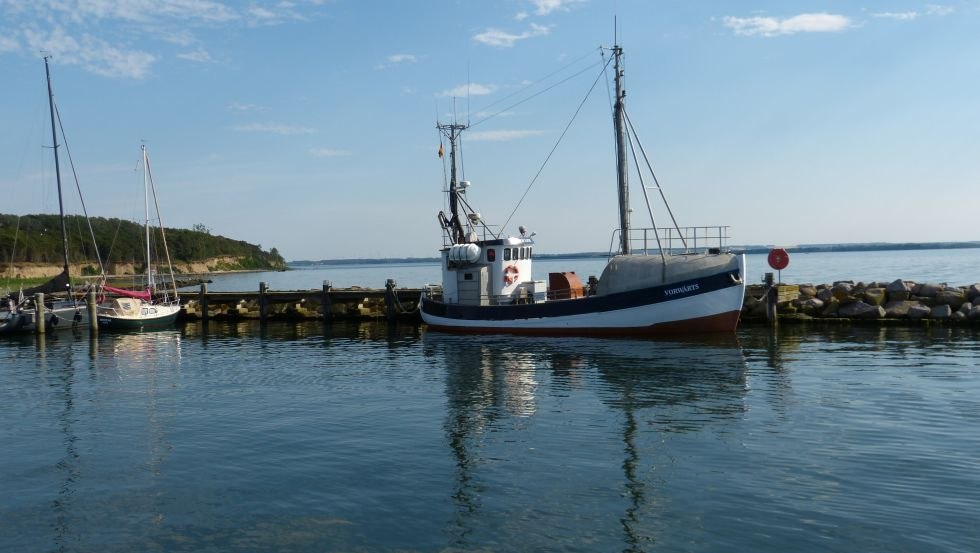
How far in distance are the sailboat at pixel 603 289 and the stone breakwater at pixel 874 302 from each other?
18.8ft

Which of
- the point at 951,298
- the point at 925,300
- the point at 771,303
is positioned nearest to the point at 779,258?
the point at 771,303

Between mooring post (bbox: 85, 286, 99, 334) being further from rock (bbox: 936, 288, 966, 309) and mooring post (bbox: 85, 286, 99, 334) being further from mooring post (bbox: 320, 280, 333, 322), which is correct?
rock (bbox: 936, 288, 966, 309)

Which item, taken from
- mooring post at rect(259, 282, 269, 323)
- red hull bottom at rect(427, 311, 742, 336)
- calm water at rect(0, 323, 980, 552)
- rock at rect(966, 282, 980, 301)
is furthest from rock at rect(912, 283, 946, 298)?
mooring post at rect(259, 282, 269, 323)

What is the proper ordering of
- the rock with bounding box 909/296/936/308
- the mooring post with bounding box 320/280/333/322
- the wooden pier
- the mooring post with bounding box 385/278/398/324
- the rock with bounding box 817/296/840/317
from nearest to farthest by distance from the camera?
1. the rock with bounding box 909/296/936/308
2. the rock with bounding box 817/296/840/317
3. the mooring post with bounding box 385/278/398/324
4. the wooden pier
5. the mooring post with bounding box 320/280/333/322

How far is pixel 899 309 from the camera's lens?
30.5 meters

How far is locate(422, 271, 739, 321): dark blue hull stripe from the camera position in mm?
27514

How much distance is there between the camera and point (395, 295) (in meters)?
39.7

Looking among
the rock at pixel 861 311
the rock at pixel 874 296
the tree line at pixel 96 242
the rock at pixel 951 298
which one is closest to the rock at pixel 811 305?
the rock at pixel 861 311

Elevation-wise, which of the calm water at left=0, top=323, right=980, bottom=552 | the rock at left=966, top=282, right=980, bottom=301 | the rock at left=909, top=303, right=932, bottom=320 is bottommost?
the calm water at left=0, top=323, right=980, bottom=552

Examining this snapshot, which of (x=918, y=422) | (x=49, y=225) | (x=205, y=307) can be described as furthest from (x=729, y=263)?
(x=49, y=225)

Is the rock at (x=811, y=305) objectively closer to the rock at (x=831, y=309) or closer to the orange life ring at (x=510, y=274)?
the rock at (x=831, y=309)

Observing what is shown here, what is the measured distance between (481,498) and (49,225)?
171638mm

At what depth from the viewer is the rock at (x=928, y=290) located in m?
31.0

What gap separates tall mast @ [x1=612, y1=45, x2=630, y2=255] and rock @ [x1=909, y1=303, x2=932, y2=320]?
1250 cm
